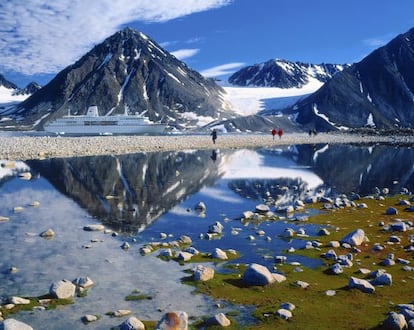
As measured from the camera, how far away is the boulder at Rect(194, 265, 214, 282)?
480 inches

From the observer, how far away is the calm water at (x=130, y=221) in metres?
11.1

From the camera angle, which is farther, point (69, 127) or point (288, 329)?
point (69, 127)

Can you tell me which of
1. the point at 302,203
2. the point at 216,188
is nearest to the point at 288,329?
the point at 302,203

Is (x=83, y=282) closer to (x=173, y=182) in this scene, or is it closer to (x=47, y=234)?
(x=47, y=234)

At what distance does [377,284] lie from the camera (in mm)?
11867

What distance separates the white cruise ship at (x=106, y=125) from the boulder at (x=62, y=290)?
543ft

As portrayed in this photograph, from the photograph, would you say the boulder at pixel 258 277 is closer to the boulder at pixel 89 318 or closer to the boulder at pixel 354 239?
the boulder at pixel 89 318

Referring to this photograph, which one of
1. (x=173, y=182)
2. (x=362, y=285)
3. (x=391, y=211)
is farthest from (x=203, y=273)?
(x=173, y=182)

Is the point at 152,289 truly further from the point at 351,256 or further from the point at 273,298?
the point at 351,256

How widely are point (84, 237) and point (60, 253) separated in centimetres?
222

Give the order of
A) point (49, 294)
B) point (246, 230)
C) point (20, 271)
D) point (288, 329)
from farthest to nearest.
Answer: point (246, 230)
point (20, 271)
point (49, 294)
point (288, 329)

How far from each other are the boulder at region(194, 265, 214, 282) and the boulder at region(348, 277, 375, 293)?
360 centimetres

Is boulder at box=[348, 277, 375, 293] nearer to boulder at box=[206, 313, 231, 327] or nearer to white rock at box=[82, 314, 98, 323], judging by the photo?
boulder at box=[206, 313, 231, 327]

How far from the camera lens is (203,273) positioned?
12.2 meters
